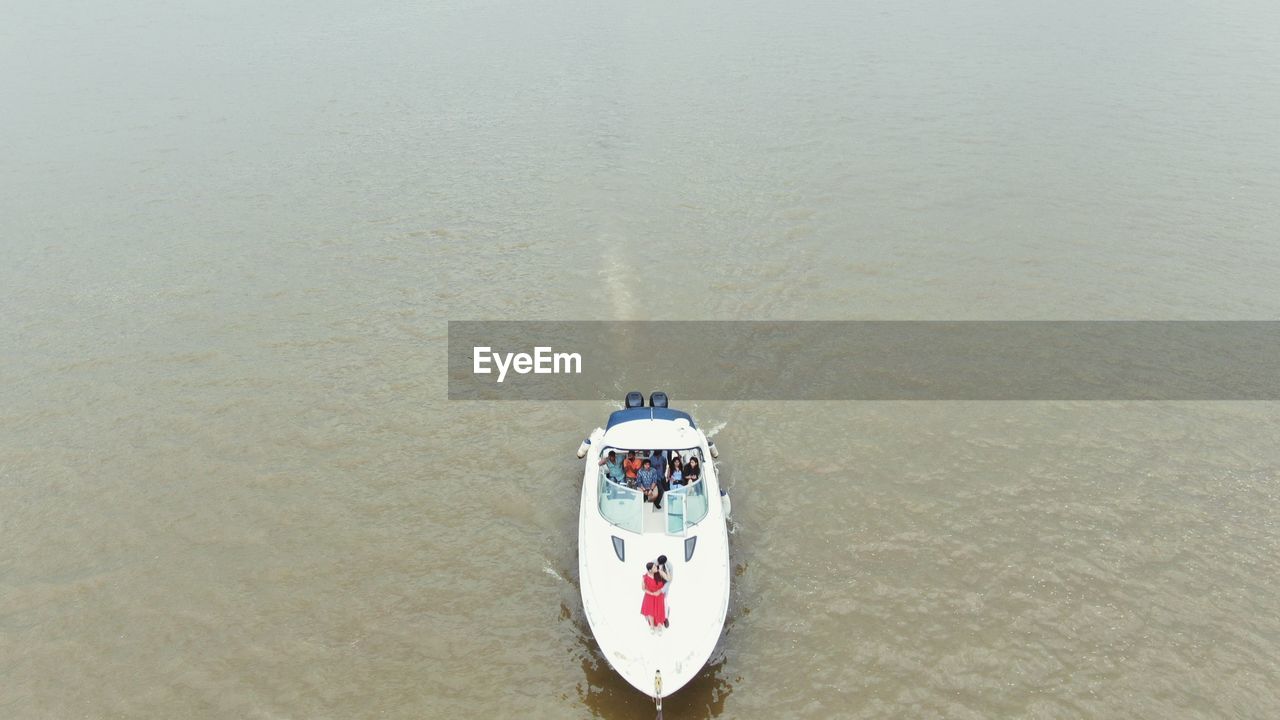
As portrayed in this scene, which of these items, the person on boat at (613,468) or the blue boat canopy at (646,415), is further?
the blue boat canopy at (646,415)

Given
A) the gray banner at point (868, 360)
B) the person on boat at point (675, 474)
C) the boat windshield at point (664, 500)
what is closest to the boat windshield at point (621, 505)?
the boat windshield at point (664, 500)

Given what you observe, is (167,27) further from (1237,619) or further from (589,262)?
(1237,619)

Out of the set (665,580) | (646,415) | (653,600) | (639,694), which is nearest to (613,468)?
(646,415)

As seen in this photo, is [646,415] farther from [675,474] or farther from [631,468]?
[675,474]

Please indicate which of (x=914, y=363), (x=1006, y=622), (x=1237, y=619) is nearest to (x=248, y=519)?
(x=1006, y=622)

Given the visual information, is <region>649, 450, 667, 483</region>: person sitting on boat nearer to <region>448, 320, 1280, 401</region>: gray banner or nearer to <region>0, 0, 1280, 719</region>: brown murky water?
<region>0, 0, 1280, 719</region>: brown murky water

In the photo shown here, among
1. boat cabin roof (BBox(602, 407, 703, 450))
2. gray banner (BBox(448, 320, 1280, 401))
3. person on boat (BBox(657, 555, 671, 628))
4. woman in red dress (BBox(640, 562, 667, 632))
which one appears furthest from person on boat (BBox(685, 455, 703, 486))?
gray banner (BBox(448, 320, 1280, 401))

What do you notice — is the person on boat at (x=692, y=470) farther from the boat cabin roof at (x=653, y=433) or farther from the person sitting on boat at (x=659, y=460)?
the person sitting on boat at (x=659, y=460)
